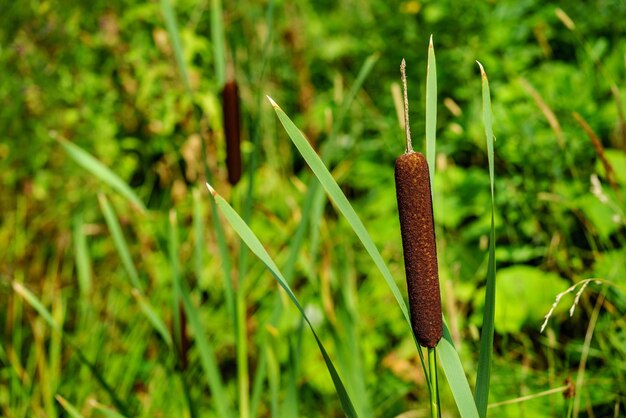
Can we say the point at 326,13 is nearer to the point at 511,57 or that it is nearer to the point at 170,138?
the point at 170,138

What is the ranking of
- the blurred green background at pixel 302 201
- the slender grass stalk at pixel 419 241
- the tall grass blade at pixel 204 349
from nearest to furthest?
1. the slender grass stalk at pixel 419 241
2. the tall grass blade at pixel 204 349
3. the blurred green background at pixel 302 201

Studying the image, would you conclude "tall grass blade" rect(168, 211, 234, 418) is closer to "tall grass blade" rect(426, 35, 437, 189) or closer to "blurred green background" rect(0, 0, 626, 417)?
"blurred green background" rect(0, 0, 626, 417)

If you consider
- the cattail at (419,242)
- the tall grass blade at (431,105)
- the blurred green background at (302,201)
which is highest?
the tall grass blade at (431,105)

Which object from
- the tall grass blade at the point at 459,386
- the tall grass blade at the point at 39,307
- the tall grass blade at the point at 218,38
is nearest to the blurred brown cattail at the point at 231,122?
the tall grass blade at the point at 218,38

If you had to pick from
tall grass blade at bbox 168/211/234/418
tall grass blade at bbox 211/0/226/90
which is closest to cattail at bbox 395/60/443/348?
tall grass blade at bbox 168/211/234/418

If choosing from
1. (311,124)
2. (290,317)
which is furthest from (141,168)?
(290,317)

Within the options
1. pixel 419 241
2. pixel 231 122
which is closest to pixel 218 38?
pixel 231 122

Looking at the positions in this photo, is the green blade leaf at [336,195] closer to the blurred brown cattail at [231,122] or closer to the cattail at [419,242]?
the cattail at [419,242]
